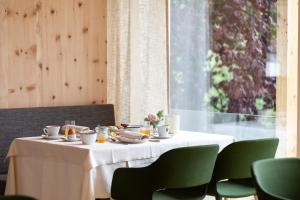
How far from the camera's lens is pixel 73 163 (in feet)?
11.1

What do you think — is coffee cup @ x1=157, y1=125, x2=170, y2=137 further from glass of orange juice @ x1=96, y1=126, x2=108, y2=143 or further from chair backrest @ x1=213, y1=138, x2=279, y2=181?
chair backrest @ x1=213, y1=138, x2=279, y2=181

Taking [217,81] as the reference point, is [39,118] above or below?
below

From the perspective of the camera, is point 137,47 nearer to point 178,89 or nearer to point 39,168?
point 178,89

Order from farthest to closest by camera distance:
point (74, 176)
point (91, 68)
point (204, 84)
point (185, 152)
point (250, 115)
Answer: point (91, 68) → point (204, 84) → point (250, 115) → point (74, 176) → point (185, 152)

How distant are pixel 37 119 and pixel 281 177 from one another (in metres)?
2.40

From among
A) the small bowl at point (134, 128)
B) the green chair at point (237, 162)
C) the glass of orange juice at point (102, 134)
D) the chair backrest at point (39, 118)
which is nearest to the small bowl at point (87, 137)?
the glass of orange juice at point (102, 134)

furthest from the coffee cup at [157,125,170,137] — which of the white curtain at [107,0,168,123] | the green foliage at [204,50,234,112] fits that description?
the white curtain at [107,0,168,123]

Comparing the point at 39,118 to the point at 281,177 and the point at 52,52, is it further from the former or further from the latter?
the point at 281,177

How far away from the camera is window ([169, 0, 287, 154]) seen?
4328 mm

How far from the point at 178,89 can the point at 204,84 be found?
0.33 meters

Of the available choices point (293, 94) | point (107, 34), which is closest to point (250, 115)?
point (293, 94)

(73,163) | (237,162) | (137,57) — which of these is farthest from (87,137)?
(137,57)

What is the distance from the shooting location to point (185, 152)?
3164 mm

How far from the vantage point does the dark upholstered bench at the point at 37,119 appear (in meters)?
4.38
